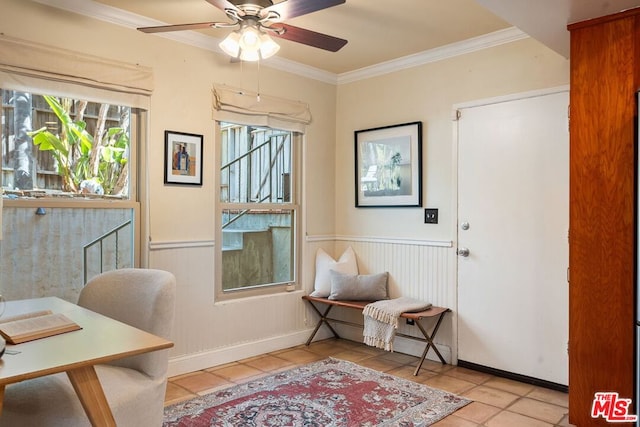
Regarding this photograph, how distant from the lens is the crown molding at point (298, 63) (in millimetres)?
2971

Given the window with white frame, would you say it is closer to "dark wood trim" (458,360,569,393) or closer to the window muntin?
the window muntin

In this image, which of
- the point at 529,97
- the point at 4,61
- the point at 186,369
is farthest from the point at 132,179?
the point at 529,97

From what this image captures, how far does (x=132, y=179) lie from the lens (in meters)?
3.26

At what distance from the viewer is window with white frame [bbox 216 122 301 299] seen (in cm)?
382

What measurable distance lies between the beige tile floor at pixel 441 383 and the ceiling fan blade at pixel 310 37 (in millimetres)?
2287

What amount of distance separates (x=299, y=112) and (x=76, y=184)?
194 centimetres

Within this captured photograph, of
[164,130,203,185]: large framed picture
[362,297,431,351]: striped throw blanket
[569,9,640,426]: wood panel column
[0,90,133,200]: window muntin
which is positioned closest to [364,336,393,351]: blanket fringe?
[362,297,431,351]: striped throw blanket

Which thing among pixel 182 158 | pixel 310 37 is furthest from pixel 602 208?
pixel 182 158

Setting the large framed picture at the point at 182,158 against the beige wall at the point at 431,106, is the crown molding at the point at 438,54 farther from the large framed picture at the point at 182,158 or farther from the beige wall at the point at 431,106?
the large framed picture at the point at 182,158

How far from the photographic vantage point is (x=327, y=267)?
427cm

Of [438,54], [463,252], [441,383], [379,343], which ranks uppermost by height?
[438,54]

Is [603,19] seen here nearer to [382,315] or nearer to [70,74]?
[382,315]

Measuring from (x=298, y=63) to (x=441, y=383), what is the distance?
9.36 ft

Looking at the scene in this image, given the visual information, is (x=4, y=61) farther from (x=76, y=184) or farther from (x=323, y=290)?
(x=323, y=290)
